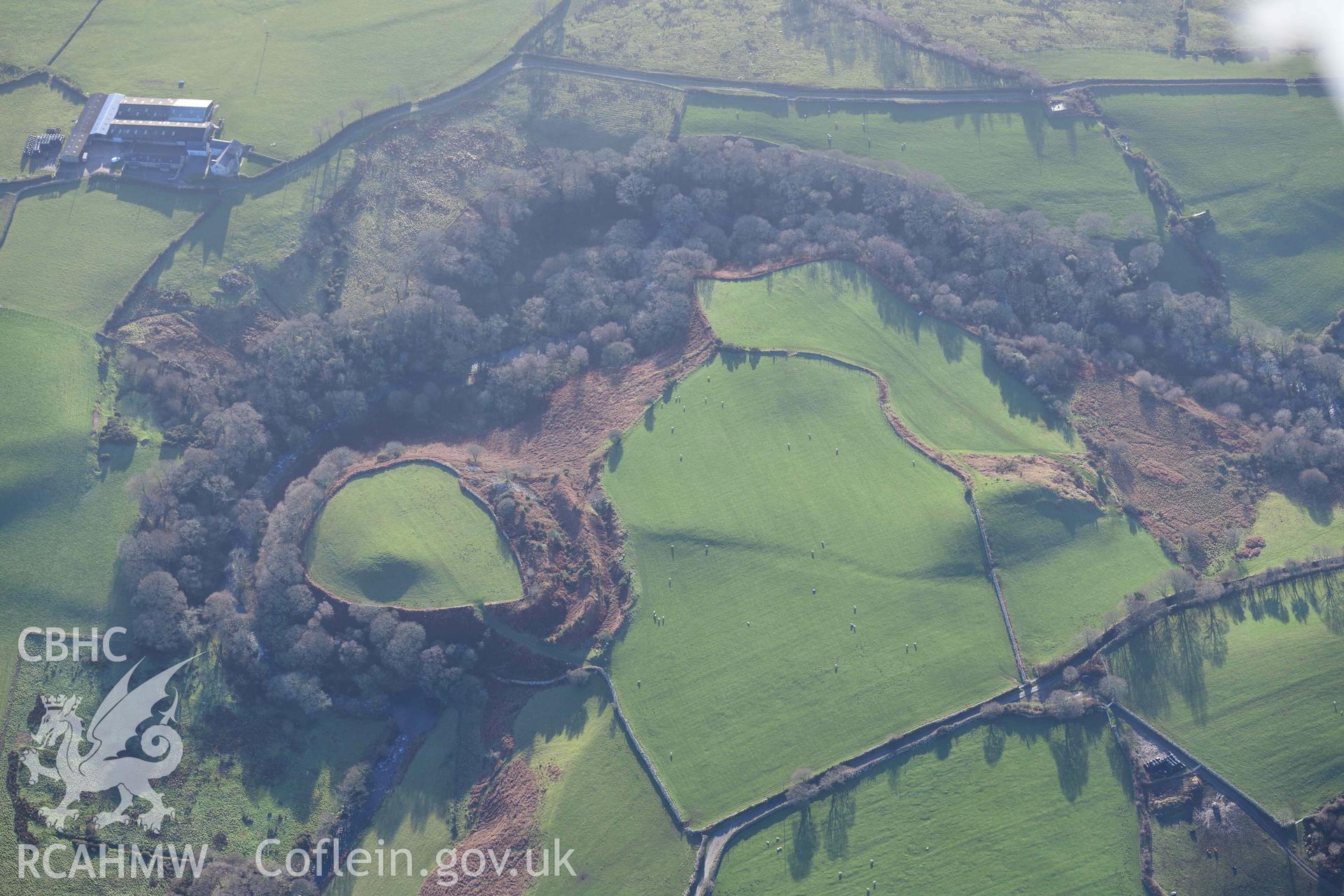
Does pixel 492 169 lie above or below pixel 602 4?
below

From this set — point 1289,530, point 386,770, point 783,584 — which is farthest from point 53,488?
point 1289,530

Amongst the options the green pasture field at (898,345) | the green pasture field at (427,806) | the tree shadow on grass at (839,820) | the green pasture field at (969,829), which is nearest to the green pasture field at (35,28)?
the green pasture field at (898,345)

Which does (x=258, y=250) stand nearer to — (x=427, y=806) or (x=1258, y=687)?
(x=427, y=806)

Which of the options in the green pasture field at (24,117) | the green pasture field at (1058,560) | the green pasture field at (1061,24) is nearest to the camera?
the green pasture field at (1058,560)

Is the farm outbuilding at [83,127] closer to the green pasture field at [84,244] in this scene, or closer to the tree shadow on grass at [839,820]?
the green pasture field at [84,244]

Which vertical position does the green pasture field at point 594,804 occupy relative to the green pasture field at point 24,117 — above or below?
below

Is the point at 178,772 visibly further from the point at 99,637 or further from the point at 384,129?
the point at 384,129

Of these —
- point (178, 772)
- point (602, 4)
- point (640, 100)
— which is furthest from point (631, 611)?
point (602, 4)
